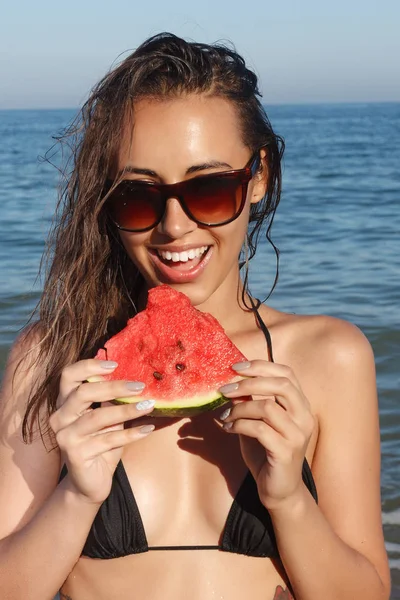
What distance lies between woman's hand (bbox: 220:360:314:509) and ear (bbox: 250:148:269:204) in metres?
1.17

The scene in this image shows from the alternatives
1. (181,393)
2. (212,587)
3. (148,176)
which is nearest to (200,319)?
(181,393)

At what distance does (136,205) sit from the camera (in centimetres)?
349

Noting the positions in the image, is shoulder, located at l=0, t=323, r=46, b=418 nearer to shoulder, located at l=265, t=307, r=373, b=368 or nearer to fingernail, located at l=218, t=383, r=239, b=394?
shoulder, located at l=265, t=307, r=373, b=368

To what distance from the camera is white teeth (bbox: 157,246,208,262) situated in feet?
11.5

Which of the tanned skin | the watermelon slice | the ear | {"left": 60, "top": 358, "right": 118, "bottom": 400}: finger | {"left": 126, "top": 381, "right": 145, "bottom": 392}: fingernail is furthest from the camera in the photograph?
the ear

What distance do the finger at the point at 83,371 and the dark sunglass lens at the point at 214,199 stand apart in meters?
0.75

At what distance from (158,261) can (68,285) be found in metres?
0.55

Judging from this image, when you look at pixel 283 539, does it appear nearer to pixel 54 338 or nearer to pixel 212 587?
pixel 212 587

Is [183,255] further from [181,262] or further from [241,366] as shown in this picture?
[241,366]

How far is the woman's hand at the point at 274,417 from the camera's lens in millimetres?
2928

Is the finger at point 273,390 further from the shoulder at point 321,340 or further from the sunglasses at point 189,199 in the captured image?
the shoulder at point 321,340

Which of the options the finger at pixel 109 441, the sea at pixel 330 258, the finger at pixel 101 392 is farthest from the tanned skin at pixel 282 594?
the sea at pixel 330 258

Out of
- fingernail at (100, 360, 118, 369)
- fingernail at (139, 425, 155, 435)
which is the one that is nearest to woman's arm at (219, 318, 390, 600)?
fingernail at (139, 425, 155, 435)

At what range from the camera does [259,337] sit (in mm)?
3980
